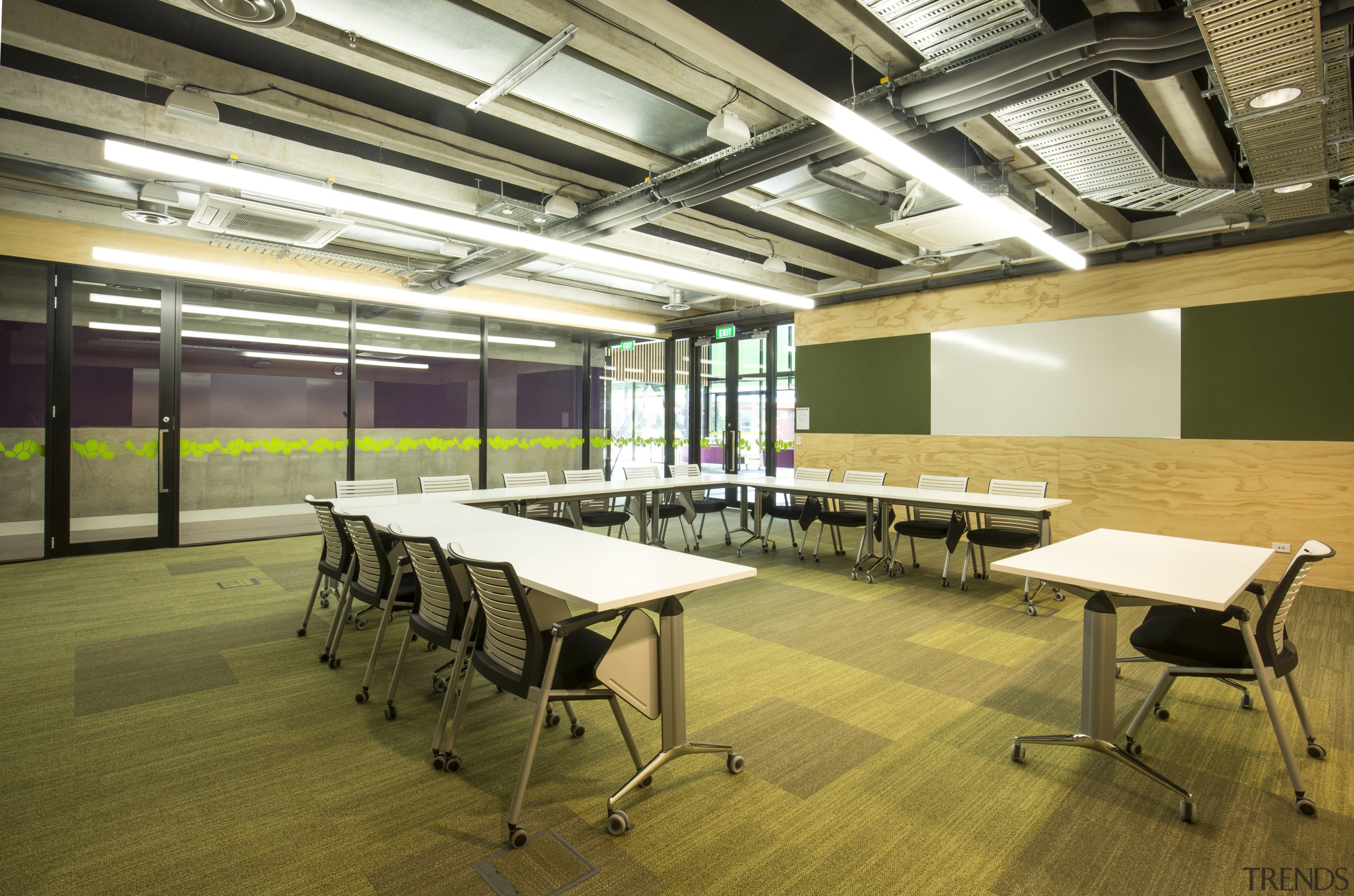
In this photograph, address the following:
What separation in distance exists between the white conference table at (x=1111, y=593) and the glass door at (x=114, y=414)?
7745mm

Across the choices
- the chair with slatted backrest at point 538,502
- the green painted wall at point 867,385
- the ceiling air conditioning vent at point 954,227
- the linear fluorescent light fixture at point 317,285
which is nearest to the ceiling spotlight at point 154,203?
the linear fluorescent light fixture at point 317,285

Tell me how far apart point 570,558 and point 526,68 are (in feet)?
7.93

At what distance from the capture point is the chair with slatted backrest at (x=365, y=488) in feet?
17.4

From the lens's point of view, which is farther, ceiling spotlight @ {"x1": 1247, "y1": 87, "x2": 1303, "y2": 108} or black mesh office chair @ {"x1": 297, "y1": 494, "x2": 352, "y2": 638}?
black mesh office chair @ {"x1": 297, "y1": 494, "x2": 352, "y2": 638}

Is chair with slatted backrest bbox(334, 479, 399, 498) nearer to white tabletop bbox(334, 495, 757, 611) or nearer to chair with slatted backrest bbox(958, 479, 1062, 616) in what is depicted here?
white tabletop bbox(334, 495, 757, 611)

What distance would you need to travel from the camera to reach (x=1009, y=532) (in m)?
5.16

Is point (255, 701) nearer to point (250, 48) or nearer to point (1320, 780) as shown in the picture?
point (250, 48)

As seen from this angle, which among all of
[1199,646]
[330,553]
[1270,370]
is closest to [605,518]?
[330,553]

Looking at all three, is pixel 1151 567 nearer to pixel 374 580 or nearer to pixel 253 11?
pixel 374 580

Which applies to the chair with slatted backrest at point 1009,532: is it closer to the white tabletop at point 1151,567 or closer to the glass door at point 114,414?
the white tabletop at point 1151,567

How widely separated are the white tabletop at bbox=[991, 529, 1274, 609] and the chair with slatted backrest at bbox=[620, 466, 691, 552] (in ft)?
12.8

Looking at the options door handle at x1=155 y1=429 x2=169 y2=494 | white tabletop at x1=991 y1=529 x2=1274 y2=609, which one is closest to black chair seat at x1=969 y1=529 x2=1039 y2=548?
white tabletop at x1=991 y1=529 x2=1274 y2=609

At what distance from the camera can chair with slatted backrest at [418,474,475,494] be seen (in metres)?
5.66

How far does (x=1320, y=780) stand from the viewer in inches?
94.8
